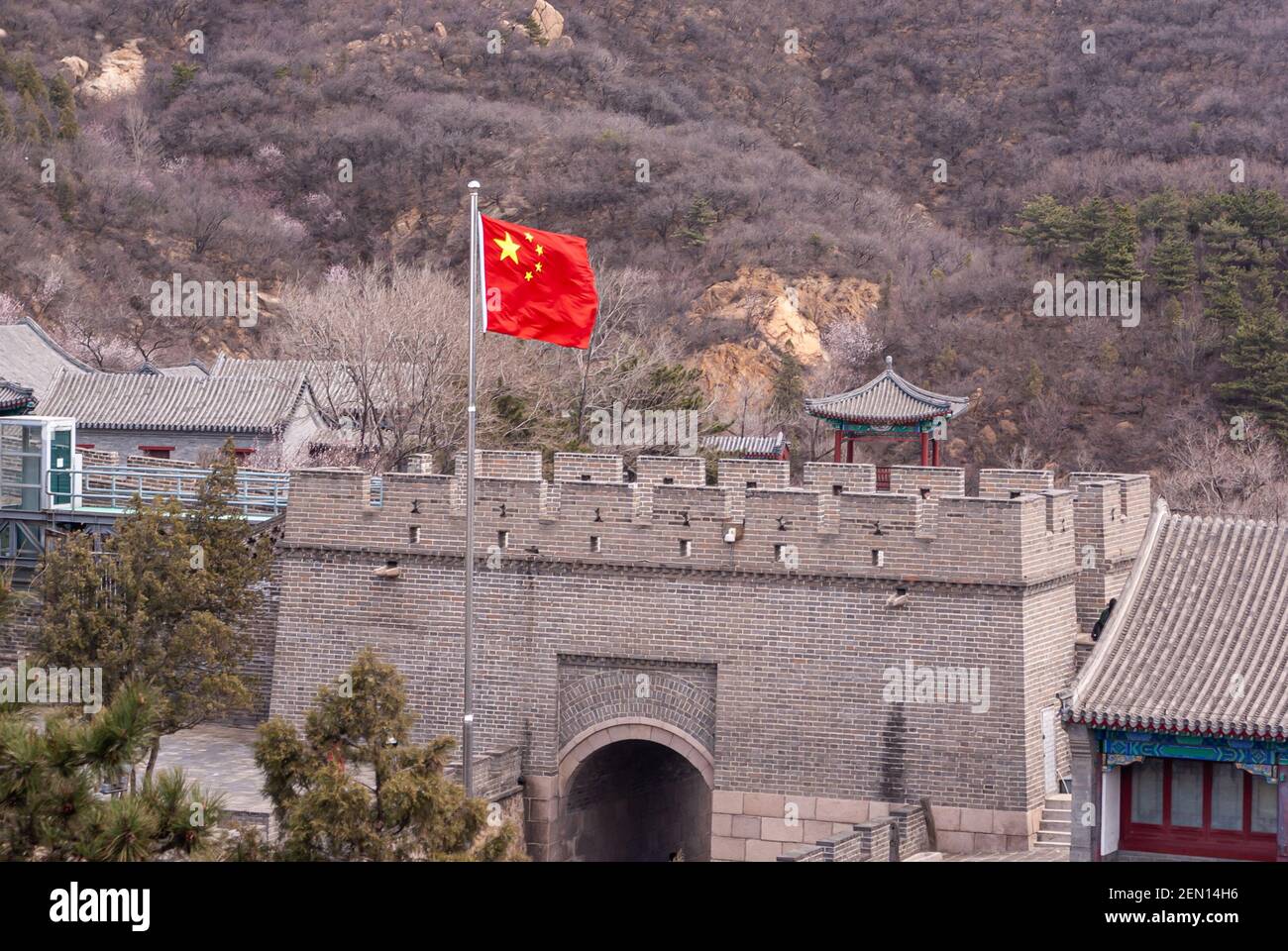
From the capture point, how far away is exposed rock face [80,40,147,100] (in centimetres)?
9638

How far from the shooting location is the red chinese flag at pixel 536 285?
2331 cm

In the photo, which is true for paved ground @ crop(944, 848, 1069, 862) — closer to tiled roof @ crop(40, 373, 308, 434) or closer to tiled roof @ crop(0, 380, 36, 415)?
tiled roof @ crop(0, 380, 36, 415)

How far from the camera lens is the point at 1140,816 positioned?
2162cm

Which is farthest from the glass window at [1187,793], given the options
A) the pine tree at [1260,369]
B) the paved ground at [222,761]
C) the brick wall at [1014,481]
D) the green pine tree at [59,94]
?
the green pine tree at [59,94]

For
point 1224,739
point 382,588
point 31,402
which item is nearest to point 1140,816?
point 1224,739

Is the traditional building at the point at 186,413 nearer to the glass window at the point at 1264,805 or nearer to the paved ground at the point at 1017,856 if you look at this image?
the paved ground at the point at 1017,856

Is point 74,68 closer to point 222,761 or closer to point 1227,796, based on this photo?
point 222,761

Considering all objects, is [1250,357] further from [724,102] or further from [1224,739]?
[724,102]

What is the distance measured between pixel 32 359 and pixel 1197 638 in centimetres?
3872

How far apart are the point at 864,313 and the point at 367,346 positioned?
3074cm

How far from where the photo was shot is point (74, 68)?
97.0 m

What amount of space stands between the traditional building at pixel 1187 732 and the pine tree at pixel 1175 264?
1706 inches

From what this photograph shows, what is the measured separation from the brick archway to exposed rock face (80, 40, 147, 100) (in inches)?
3057

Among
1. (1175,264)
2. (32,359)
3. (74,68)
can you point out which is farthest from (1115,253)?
(74,68)
